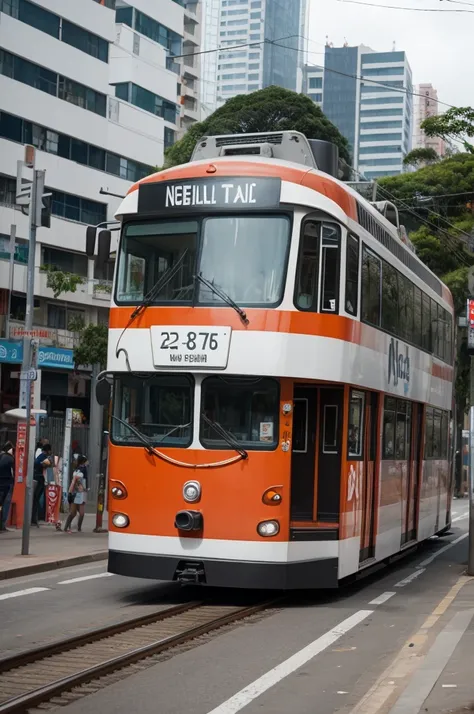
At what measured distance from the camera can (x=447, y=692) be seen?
8.73m

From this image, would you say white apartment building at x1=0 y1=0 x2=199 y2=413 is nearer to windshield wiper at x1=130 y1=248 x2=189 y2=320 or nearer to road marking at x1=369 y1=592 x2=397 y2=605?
road marking at x1=369 y1=592 x2=397 y2=605

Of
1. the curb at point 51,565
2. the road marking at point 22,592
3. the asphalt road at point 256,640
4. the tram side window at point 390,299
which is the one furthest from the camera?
the curb at point 51,565

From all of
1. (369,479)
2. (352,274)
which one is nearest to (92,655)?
(352,274)

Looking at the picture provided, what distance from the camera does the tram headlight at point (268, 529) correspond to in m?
13.4

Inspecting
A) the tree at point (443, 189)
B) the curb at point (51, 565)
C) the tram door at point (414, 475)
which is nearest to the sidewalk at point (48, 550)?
the curb at point (51, 565)

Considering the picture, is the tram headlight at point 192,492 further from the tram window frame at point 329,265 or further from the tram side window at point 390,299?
the tram side window at point 390,299

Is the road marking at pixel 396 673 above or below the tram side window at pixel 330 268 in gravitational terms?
below

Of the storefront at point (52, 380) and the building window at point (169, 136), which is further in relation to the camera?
the building window at point (169, 136)

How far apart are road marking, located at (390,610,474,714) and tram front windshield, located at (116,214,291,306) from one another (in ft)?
12.7

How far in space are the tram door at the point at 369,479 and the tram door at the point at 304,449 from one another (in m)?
1.46

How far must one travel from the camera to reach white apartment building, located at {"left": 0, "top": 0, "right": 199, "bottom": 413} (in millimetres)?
43812

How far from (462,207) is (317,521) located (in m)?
33.9

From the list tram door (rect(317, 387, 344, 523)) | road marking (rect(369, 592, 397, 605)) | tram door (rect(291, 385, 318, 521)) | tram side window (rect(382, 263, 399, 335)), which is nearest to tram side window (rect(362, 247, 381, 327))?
tram side window (rect(382, 263, 399, 335))

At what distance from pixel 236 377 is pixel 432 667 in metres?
4.62
